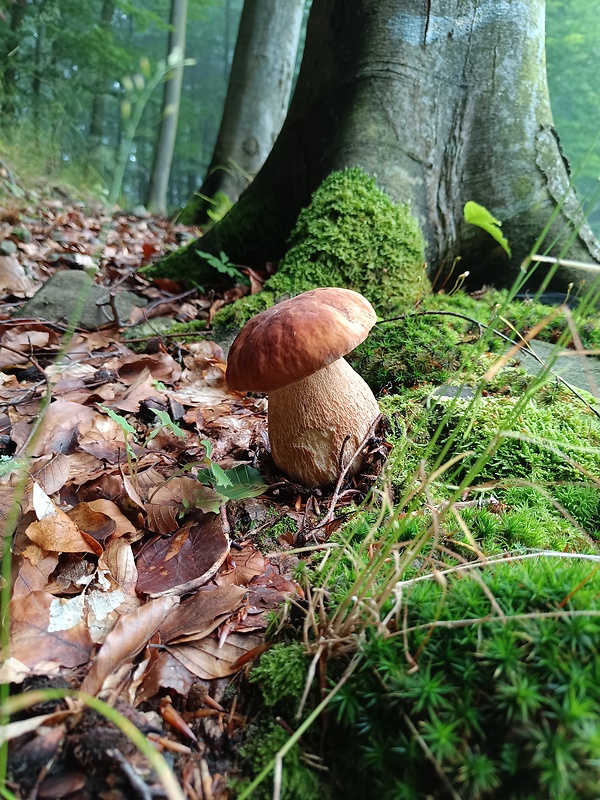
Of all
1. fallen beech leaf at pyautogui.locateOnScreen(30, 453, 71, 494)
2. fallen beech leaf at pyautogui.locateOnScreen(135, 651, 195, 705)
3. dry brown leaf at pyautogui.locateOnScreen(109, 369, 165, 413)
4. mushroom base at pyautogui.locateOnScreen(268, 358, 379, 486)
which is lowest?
dry brown leaf at pyautogui.locateOnScreen(109, 369, 165, 413)

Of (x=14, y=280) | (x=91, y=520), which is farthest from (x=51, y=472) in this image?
(x=14, y=280)

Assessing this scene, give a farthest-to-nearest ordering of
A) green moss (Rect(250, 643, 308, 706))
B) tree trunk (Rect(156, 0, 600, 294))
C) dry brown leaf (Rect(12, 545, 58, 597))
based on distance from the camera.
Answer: tree trunk (Rect(156, 0, 600, 294))
dry brown leaf (Rect(12, 545, 58, 597))
green moss (Rect(250, 643, 308, 706))

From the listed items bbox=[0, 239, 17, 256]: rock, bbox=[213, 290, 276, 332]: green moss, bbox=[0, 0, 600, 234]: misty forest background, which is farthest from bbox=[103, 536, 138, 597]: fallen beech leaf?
bbox=[0, 239, 17, 256]: rock

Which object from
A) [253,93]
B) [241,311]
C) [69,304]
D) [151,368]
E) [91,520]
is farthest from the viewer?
[253,93]

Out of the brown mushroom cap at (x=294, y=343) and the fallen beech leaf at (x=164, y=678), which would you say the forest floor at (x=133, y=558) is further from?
the brown mushroom cap at (x=294, y=343)

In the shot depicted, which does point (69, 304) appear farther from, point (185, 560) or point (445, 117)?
point (445, 117)

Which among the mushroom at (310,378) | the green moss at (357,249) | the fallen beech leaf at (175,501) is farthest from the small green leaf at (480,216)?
the fallen beech leaf at (175,501)

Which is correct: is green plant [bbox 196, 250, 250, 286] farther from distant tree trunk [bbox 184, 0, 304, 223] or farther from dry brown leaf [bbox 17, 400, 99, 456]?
distant tree trunk [bbox 184, 0, 304, 223]
